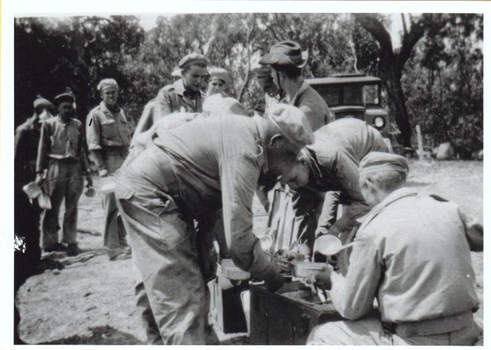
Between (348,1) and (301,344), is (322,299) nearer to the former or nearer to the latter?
(301,344)

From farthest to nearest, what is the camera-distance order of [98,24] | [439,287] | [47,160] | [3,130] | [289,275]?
[47,160]
[98,24]
[3,130]
[289,275]
[439,287]

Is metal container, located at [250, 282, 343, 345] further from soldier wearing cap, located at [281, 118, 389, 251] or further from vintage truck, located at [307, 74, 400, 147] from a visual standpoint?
vintage truck, located at [307, 74, 400, 147]

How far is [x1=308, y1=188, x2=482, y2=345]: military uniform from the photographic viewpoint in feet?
6.63

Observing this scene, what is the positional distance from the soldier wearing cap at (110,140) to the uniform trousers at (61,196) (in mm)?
452

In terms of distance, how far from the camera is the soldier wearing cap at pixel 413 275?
2020mm

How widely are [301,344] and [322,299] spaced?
255 millimetres

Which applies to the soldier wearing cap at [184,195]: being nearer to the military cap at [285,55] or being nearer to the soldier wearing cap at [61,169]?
the military cap at [285,55]

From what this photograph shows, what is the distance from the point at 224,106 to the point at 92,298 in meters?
2.00

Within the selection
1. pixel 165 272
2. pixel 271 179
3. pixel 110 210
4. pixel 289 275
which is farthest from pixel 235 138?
pixel 110 210

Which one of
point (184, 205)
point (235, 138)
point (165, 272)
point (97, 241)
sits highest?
point (235, 138)

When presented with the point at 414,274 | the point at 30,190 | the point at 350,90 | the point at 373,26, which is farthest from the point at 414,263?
the point at 350,90

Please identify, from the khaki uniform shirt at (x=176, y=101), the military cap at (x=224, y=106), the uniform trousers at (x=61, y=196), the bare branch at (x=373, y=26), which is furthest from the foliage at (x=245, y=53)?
the uniform trousers at (x=61, y=196)

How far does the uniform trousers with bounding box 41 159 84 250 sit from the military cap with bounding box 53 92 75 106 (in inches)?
27.0

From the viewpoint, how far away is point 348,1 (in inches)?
128
